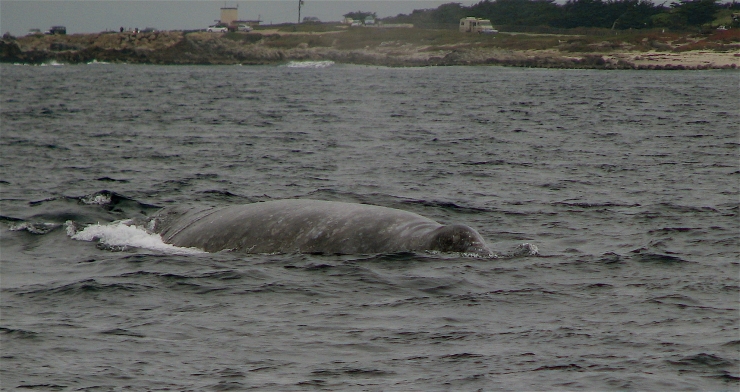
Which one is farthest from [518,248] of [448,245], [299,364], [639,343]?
[299,364]

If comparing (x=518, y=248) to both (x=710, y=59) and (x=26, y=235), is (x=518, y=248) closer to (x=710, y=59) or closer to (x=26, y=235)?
(x=26, y=235)

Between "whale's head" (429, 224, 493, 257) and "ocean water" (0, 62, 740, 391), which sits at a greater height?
"whale's head" (429, 224, 493, 257)

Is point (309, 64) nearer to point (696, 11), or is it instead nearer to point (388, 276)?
point (696, 11)

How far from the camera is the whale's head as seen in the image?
442 inches

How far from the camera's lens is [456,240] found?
11.3m

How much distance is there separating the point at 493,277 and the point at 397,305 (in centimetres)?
153

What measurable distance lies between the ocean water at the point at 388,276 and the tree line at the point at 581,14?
112898 millimetres

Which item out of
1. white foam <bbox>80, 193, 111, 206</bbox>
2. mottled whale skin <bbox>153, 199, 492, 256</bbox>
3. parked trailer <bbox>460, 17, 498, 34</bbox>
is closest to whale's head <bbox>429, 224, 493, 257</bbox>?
mottled whale skin <bbox>153, 199, 492, 256</bbox>

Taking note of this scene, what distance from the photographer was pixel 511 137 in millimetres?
31562

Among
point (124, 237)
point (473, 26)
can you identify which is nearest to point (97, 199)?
point (124, 237)

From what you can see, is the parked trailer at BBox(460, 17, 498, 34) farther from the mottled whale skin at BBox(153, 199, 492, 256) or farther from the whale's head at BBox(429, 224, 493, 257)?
the whale's head at BBox(429, 224, 493, 257)

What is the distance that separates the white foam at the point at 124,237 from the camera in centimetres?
1264

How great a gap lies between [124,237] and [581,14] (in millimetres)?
145684

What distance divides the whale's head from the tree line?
130305 mm
